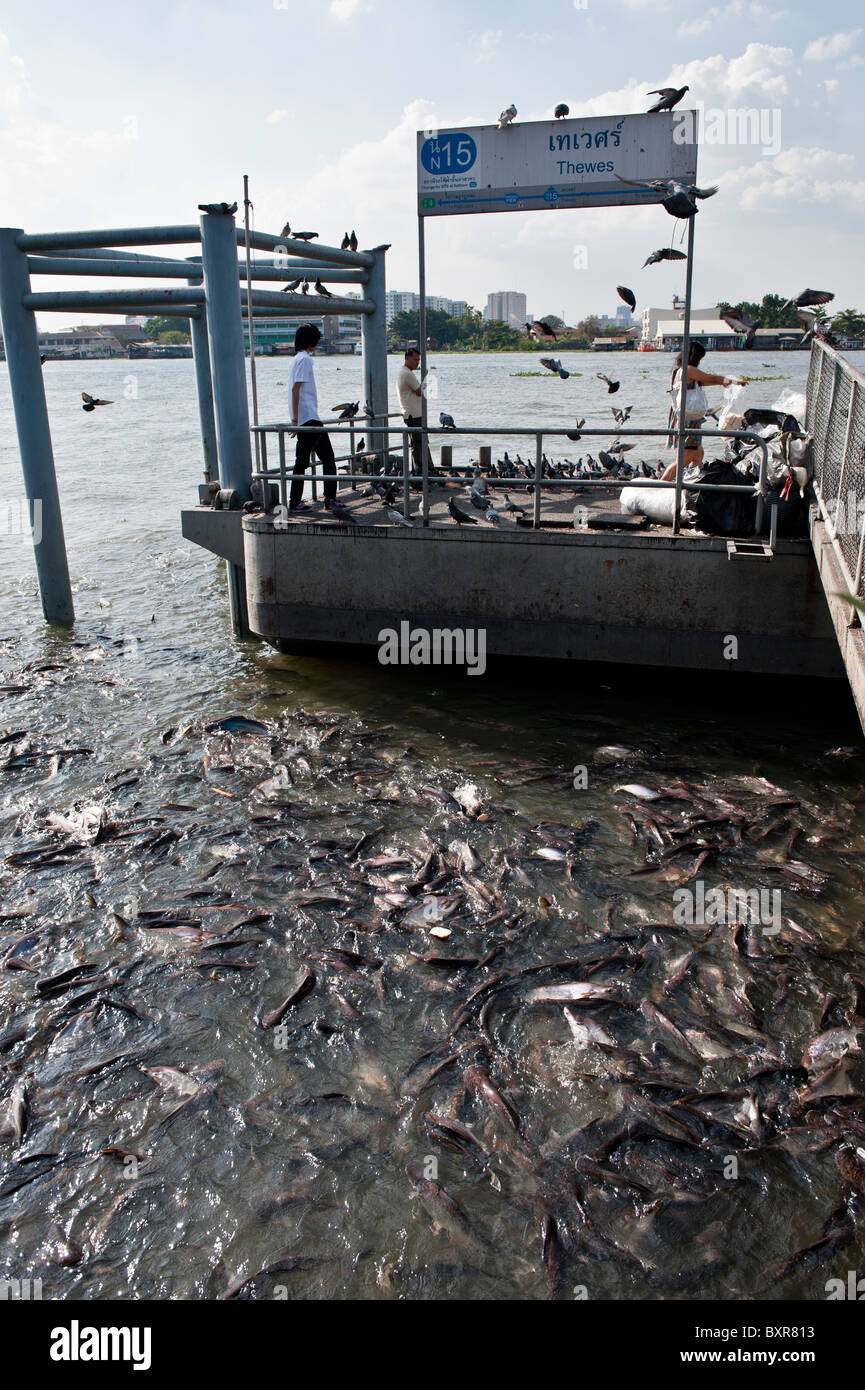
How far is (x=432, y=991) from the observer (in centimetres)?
620

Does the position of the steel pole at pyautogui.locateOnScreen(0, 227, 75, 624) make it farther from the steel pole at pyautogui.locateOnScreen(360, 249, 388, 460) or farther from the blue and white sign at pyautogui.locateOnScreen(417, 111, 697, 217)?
the blue and white sign at pyautogui.locateOnScreen(417, 111, 697, 217)

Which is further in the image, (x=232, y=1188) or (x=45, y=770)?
(x=45, y=770)

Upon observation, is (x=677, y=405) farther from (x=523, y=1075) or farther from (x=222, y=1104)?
(x=222, y=1104)

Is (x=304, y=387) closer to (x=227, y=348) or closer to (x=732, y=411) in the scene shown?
(x=227, y=348)

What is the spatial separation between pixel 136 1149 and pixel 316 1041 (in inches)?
46.4

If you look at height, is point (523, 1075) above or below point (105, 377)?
below

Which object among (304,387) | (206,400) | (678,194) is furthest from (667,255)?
(206,400)

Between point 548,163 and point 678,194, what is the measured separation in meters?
1.61

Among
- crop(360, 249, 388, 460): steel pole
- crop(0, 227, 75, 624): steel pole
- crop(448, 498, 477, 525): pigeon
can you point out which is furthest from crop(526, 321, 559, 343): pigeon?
crop(0, 227, 75, 624): steel pole

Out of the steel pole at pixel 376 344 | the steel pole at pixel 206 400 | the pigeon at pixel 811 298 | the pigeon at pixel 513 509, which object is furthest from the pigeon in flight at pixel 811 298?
the steel pole at pixel 206 400

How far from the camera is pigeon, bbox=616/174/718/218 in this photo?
8.78 m

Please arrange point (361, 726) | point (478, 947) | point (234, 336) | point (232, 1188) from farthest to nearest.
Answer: point (234, 336)
point (361, 726)
point (478, 947)
point (232, 1188)
